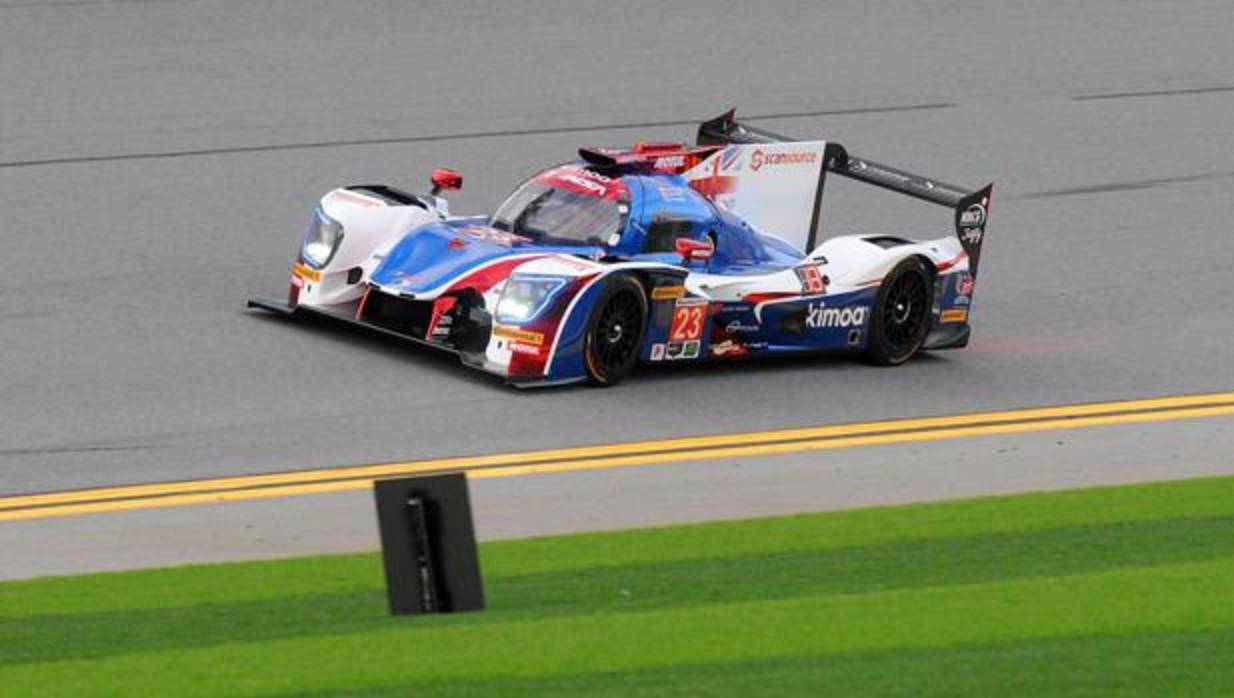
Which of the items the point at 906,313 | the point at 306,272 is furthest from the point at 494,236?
the point at 906,313

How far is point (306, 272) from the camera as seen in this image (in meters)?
17.0

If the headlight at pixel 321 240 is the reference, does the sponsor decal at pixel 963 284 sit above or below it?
below

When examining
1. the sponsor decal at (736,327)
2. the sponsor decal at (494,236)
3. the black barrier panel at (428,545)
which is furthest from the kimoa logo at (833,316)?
the black barrier panel at (428,545)

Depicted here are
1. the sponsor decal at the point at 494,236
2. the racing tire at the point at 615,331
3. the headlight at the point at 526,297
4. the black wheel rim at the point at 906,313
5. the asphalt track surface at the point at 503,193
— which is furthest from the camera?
the black wheel rim at the point at 906,313

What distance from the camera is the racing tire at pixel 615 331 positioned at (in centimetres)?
1603

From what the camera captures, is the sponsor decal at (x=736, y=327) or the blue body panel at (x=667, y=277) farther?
the sponsor decal at (x=736, y=327)

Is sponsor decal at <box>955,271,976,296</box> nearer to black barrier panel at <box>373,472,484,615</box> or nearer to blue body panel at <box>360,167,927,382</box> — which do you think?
blue body panel at <box>360,167,927,382</box>

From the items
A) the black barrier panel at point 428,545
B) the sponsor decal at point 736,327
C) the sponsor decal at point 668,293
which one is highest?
the black barrier panel at point 428,545

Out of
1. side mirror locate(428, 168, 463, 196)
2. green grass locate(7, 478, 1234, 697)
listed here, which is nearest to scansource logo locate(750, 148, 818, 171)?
side mirror locate(428, 168, 463, 196)

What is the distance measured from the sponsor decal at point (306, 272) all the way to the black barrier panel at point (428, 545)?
19.8 ft

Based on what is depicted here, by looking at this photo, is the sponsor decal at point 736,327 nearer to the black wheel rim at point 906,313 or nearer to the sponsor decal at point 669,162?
the black wheel rim at point 906,313

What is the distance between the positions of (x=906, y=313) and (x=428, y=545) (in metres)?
7.05

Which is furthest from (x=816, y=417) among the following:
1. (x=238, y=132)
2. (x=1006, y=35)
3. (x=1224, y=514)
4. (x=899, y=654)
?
(x=1006, y=35)

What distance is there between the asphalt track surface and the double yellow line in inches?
6.1
